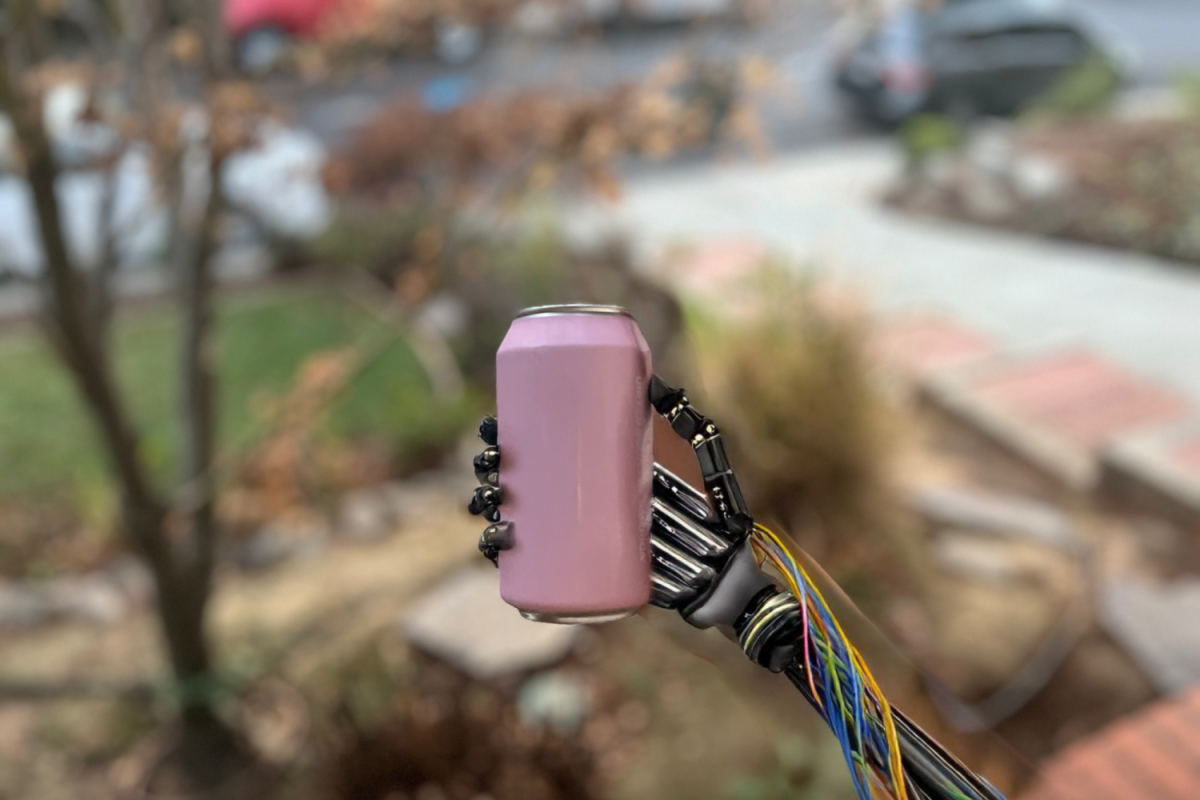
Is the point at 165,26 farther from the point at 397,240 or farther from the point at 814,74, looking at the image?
the point at 814,74

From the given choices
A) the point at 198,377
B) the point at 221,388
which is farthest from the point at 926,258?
the point at 198,377

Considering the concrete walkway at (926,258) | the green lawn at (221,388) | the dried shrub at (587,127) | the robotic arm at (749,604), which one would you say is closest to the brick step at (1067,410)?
the concrete walkway at (926,258)

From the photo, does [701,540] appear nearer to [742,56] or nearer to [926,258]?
[742,56]

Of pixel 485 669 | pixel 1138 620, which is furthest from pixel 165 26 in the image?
pixel 1138 620

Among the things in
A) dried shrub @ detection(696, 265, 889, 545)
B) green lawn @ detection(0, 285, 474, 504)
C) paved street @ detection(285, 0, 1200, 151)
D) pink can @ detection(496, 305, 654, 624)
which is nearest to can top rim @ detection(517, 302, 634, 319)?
pink can @ detection(496, 305, 654, 624)

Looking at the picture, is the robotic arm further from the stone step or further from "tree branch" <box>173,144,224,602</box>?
the stone step

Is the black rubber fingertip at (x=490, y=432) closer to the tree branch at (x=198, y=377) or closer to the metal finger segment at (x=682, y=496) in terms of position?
the metal finger segment at (x=682, y=496)

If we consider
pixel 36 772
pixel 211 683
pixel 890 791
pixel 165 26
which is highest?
pixel 165 26
